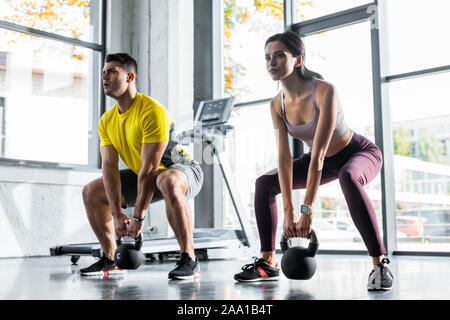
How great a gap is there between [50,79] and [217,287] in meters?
3.28

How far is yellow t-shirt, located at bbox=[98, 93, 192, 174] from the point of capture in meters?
2.42

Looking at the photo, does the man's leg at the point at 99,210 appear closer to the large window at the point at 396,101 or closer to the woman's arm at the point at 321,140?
the woman's arm at the point at 321,140

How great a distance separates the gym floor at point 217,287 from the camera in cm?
171

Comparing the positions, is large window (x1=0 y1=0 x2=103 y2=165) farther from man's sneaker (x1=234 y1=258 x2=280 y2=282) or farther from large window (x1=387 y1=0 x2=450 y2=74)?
man's sneaker (x1=234 y1=258 x2=280 y2=282)

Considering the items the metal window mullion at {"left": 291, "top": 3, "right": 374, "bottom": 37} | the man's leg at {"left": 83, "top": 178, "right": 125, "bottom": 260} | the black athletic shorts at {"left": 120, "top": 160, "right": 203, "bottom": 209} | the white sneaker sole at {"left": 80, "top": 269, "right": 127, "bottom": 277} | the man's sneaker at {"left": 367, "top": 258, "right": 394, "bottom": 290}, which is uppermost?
the metal window mullion at {"left": 291, "top": 3, "right": 374, "bottom": 37}

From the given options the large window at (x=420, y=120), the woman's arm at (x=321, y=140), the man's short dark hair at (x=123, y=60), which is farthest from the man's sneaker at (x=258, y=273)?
the large window at (x=420, y=120)

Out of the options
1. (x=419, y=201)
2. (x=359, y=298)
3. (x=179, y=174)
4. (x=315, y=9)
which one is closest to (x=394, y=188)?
(x=419, y=201)

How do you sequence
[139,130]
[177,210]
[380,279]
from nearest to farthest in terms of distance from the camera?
1. [380,279]
2. [177,210]
3. [139,130]

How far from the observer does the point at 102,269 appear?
259cm

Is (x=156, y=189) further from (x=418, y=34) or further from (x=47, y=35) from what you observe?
(x=47, y=35)

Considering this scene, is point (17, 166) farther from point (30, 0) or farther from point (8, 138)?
point (30, 0)

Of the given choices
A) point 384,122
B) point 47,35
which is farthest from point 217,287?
point 47,35

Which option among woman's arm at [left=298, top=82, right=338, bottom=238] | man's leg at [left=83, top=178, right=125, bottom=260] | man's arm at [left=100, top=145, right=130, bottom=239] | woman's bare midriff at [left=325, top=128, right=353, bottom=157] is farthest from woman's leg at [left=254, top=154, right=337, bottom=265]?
man's leg at [left=83, top=178, right=125, bottom=260]

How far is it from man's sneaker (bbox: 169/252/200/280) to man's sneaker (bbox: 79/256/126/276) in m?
0.43
